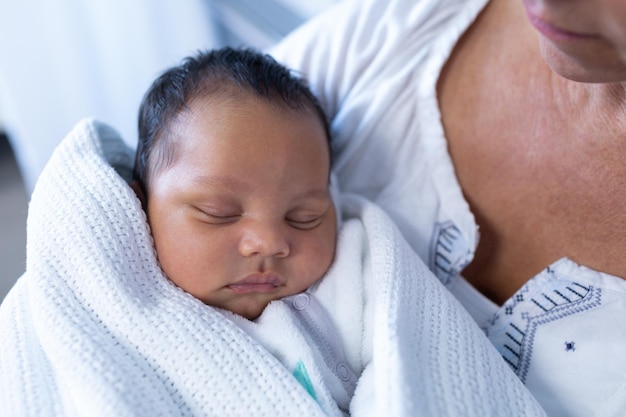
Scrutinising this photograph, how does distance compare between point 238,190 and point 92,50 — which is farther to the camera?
point 92,50

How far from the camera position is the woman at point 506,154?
0.81 meters

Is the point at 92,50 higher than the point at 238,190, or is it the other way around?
the point at 92,50

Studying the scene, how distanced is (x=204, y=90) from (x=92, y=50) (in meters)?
0.89

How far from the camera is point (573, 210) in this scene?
92 centimetres

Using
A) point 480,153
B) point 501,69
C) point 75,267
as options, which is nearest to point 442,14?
point 501,69

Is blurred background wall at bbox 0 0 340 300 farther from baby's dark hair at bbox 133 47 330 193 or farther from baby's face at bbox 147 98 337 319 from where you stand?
baby's face at bbox 147 98 337 319

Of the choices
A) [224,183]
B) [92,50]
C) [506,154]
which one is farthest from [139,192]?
[92,50]

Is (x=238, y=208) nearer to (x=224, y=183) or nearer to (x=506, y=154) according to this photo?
(x=224, y=183)

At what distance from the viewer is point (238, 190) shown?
2.96 ft

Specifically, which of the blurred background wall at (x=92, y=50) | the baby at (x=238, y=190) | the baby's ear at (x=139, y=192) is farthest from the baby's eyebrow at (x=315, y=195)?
the blurred background wall at (x=92, y=50)

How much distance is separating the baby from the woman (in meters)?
0.17

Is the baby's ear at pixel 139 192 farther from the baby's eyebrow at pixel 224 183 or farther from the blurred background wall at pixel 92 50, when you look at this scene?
the blurred background wall at pixel 92 50

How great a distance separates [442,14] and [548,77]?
0.73ft

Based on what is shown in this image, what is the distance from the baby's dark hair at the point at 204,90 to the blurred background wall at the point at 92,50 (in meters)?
0.70
